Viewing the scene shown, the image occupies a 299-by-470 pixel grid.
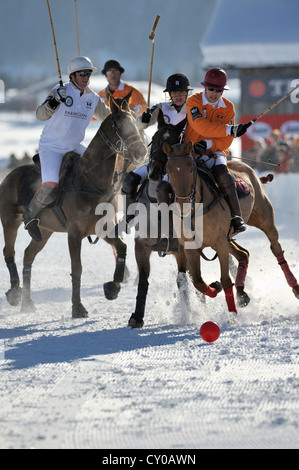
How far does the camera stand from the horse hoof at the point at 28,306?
29.8 feet

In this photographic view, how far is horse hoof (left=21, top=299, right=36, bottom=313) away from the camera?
9.09 m

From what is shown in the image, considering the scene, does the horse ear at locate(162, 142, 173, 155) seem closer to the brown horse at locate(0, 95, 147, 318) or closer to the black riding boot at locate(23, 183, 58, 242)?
the brown horse at locate(0, 95, 147, 318)

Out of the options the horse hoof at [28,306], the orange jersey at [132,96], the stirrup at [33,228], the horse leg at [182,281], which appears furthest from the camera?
the orange jersey at [132,96]

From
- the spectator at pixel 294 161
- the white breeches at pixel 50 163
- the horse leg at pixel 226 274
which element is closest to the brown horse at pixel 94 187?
the white breeches at pixel 50 163

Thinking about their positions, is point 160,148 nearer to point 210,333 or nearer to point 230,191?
point 230,191

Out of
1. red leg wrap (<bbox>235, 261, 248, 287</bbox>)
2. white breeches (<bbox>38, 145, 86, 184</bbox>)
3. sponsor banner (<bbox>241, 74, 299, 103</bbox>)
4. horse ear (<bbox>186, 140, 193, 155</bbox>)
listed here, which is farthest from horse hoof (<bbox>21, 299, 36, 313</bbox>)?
sponsor banner (<bbox>241, 74, 299, 103</bbox>)

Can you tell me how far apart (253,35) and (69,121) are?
3213 centimetres

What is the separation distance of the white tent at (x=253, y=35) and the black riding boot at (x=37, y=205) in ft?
93.7

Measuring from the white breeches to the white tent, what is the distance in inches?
1130

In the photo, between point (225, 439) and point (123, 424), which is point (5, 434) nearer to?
point (123, 424)

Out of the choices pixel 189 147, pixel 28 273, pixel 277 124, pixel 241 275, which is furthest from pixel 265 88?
pixel 189 147

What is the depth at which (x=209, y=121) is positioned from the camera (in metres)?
7.49

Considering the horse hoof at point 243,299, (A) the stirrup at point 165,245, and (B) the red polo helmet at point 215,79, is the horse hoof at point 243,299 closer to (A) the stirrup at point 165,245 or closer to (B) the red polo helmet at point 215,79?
(A) the stirrup at point 165,245

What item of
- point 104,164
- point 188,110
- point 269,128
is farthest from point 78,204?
point 269,128
